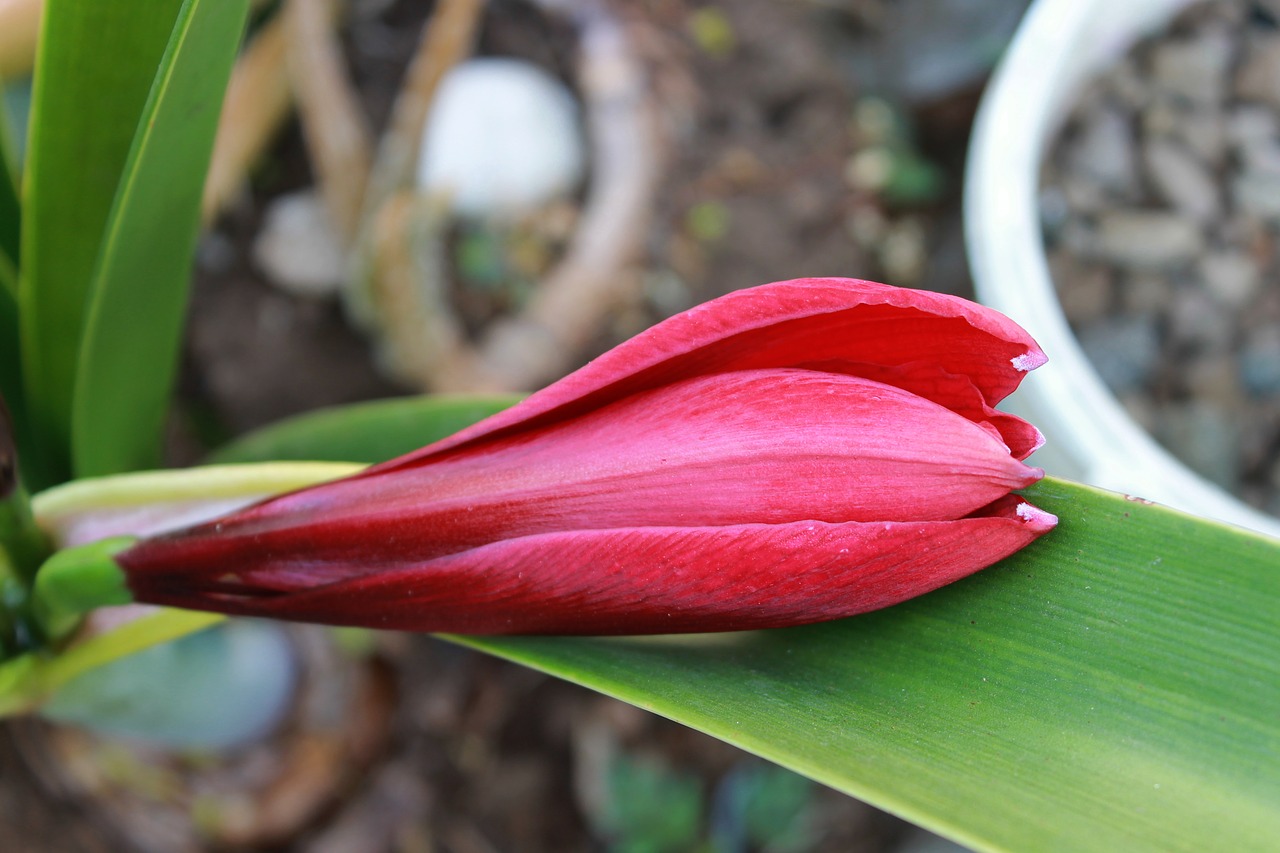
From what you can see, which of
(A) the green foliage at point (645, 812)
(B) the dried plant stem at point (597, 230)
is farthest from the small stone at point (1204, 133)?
(A) the green foliage at point (645, 812)

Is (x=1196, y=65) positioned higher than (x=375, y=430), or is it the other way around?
(x=1196, y=65)

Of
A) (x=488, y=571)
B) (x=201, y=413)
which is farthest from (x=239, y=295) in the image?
(x=488, y=571)

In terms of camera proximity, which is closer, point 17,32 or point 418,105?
point 17,32

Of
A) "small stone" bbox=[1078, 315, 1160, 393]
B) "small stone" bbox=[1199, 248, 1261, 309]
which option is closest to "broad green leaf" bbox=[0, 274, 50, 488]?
"small stone" bbox=[1078, 315, 1160, 393]

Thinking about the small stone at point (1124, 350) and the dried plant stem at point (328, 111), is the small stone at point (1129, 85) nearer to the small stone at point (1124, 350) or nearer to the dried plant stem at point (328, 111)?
the small stone at point (1124, 350)

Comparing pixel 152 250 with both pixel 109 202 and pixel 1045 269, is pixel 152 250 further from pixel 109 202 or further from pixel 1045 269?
pixel 1045 269

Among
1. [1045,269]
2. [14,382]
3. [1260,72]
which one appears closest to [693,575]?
[14,382]

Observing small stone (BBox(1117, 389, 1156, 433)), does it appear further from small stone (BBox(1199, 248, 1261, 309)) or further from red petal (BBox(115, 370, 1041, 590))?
red petal (BBox(115, 370, 1041, 590))
